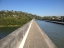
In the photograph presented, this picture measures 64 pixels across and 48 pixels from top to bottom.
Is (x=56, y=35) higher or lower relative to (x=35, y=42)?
lower

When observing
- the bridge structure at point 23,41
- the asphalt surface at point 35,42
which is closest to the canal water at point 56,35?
the bridge structure at point 23,41

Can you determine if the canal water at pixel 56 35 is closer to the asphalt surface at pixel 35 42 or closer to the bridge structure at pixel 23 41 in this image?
the bridge structure at pixel 23 41

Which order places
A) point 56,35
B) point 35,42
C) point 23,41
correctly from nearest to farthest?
1. point 23,41
2. point 35,42
3. point 56,35

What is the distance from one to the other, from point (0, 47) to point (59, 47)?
31.8 ft

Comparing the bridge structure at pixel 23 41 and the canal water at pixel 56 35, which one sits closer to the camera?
the bridge structure at pixel 23 41

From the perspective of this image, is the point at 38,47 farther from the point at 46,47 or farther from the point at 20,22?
the point at 20,22

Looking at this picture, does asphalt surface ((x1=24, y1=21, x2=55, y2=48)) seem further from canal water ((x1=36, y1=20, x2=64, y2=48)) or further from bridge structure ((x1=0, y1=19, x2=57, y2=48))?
canal water ((x1=36, y1=20, x2=64, y2=48))

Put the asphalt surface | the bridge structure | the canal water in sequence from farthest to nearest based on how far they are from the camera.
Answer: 1. the canal water
2. the asphalt surface
3. the bridge structure

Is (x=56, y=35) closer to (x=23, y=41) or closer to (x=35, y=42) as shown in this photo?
(x=35, y=42)

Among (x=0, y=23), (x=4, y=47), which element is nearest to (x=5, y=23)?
(x=0, y=23)

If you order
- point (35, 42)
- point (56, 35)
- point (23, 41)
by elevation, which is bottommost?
point (56, 35)

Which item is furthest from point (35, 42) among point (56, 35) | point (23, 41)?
point (56, 35)

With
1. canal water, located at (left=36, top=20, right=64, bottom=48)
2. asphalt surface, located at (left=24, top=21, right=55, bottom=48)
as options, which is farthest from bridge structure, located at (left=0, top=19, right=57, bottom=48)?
canal water, located at (left=36, top=20, right=64, bottom=48)

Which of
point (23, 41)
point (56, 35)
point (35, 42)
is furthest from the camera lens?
point (56, 35)
